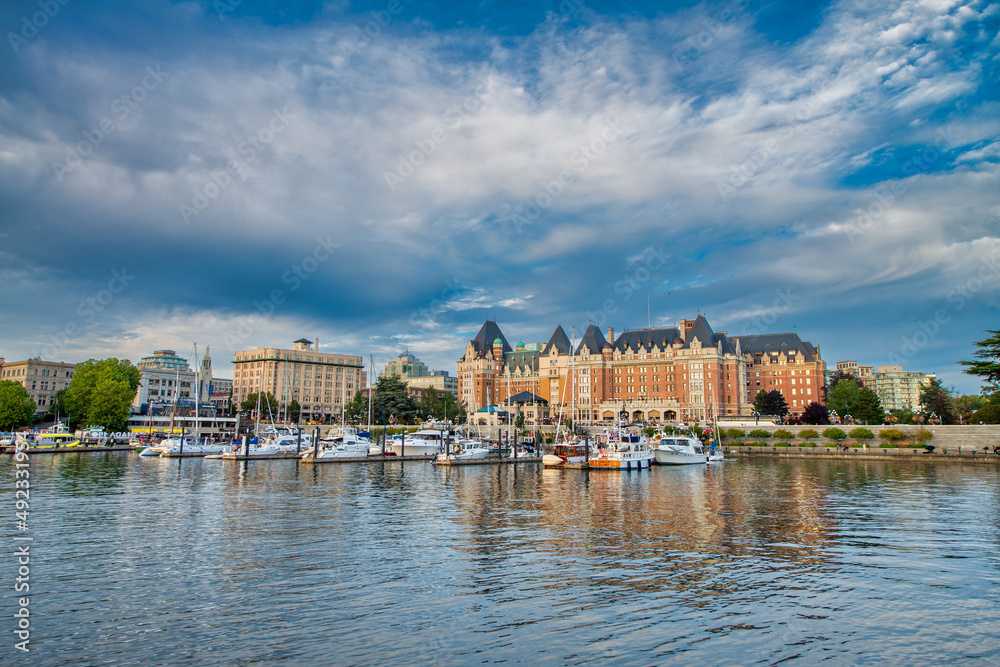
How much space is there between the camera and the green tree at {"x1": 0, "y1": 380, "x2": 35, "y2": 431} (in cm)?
9244

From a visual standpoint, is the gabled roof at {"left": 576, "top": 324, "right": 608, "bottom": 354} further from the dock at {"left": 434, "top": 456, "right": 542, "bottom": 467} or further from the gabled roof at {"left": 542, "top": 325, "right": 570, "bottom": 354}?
the dock at {"left": 434, "top": 456, "right": 542, "bottom": 467}

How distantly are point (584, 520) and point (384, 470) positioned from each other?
36.5 m

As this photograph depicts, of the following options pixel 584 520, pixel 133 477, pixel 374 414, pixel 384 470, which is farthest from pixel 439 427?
pixel 584 520

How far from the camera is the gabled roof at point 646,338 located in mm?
145500

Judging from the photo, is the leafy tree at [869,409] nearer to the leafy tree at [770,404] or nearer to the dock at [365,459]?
the leafy tree at [770,404]

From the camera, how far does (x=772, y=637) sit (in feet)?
48.3

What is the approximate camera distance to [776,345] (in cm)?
15038

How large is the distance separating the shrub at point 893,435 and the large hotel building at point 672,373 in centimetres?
4125

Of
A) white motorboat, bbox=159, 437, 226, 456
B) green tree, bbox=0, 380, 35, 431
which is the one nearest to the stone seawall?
white motorboat, bbox=159, 437, 226, 456

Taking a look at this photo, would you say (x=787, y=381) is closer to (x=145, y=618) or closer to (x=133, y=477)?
(x=133, y=477)

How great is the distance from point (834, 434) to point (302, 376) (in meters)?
137

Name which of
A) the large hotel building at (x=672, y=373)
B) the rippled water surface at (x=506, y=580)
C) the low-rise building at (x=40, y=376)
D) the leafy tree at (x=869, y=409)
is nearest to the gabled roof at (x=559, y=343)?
the large hotel building at (x=672, y=373)

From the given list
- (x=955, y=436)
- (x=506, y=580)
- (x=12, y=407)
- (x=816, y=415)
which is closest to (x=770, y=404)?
(x=816, y=415)

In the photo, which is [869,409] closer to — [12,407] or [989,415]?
[989,415]
